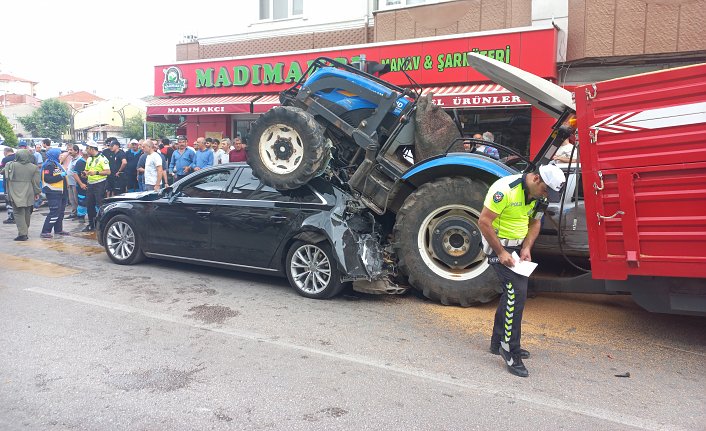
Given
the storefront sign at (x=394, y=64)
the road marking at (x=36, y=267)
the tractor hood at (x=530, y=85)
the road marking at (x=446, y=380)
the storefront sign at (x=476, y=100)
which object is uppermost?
the storefront sign at (x=394, y=64)

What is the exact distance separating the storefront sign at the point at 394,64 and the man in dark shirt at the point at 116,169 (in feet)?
16.5

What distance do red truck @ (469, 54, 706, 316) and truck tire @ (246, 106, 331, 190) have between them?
2.67 metres

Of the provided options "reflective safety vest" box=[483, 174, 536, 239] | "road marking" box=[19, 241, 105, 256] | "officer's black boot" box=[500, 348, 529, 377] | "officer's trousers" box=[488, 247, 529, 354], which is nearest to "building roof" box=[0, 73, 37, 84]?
"road marking" box=[19, 241, 105, 256]

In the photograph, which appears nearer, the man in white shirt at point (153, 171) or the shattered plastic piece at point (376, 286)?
the shattered plastic piece at point (376, 286)

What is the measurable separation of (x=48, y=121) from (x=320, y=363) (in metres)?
74.9

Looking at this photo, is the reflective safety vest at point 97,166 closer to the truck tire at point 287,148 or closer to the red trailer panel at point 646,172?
the truck tire at point 287,148

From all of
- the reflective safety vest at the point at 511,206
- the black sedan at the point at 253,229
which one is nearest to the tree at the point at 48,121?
the black sedan at the point at 253,229

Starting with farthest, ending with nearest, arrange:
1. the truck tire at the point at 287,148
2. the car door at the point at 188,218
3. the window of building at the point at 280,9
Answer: the window of building at the point at 280,9, the car door at the point at 188,218, the truck tire at the point at 287,148

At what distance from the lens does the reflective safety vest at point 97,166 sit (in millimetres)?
10587

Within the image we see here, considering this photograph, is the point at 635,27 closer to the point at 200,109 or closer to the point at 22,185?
the point at 200,109

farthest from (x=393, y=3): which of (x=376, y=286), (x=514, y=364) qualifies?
(x=514, y=364)

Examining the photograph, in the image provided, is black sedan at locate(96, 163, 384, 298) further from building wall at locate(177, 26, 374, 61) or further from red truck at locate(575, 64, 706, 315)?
building wall at locate(177, 26, 374, 61)

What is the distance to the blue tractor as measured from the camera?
5680 millimetres

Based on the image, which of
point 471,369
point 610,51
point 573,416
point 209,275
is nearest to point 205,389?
point 471,369
